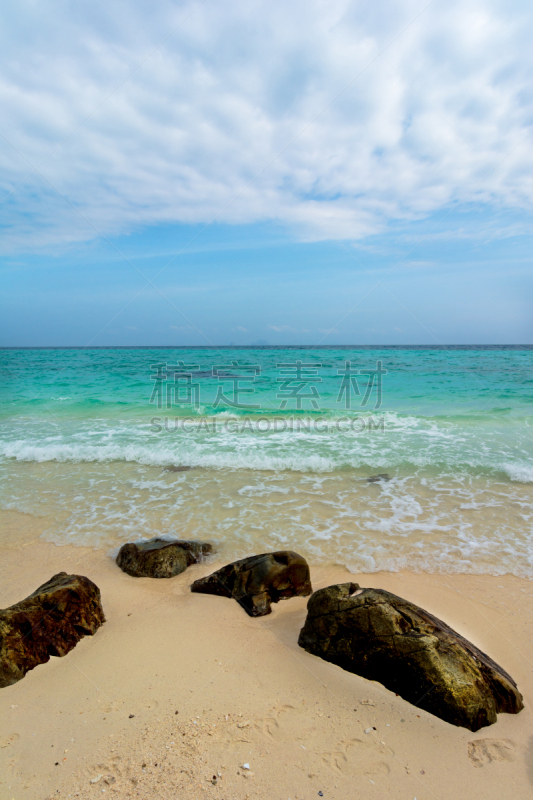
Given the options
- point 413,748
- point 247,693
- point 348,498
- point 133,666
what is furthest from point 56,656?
point 348,498

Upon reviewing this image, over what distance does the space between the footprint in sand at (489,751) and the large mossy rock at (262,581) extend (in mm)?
1796

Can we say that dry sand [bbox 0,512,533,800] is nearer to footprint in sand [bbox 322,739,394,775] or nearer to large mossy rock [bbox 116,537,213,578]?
footprint in sand [bbox 322,739,394,775]

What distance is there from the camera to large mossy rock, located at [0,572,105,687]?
289 centimetres

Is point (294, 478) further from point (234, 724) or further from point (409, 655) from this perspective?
point (234, 724)

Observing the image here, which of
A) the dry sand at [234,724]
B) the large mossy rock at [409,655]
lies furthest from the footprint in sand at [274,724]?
the large mossy rock at [409,655]

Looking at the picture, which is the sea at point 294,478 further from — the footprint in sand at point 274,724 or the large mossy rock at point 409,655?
the footprint in sand at point 274,724

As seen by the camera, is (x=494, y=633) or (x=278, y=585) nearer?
(x=494, y=633)

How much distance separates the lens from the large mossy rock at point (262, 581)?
381 cm

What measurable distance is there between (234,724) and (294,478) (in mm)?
5262

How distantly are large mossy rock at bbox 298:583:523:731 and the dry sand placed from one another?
0.28ft

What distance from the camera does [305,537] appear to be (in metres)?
5.34

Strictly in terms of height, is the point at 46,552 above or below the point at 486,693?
below

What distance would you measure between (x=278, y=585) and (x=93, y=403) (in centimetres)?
1493

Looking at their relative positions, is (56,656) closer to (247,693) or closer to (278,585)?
(247,693)
